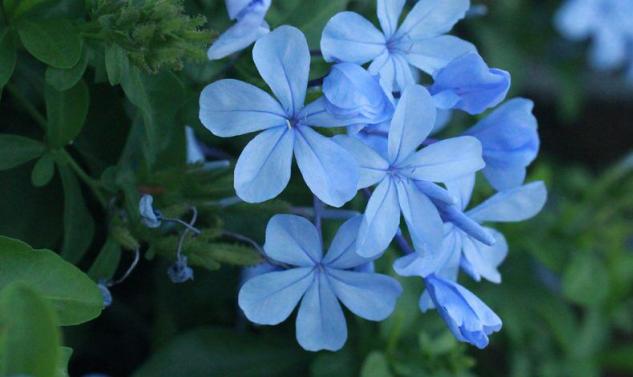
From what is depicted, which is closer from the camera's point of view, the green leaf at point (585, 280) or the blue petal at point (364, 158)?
the blue petal at point (364, 158)

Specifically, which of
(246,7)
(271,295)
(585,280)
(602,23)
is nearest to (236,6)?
(246,7)

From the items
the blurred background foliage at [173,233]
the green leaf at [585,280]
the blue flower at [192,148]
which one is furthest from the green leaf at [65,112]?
the green leaf at [585,280]

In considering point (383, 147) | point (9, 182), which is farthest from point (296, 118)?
point (9, 182)

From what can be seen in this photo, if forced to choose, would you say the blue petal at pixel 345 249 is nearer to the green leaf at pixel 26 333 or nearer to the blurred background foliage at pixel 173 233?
the blurred background foliage at pixel 173 233

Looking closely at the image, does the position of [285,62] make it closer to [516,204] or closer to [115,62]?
[115,62]

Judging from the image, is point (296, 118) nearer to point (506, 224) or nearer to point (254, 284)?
point (254, 284)

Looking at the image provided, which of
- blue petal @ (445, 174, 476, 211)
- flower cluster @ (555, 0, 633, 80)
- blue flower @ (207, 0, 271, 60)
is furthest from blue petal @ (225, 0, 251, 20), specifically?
flower cluster @ (555, 0, 633, 80)
